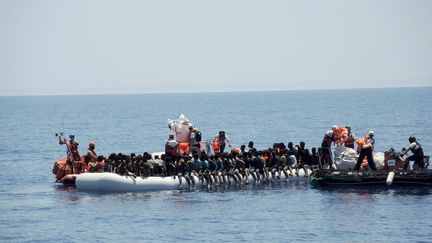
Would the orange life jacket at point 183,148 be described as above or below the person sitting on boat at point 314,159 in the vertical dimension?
above

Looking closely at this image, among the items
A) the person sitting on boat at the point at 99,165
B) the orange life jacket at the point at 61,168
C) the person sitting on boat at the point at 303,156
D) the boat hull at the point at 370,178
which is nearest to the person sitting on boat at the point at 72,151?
the orange life jacket at the point at 61,168

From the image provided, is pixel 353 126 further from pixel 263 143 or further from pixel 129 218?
pixel 129 218

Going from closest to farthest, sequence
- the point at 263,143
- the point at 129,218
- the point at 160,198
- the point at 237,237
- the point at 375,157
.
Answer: the point at 237,237 → the point at 129,218 → the point at 160,198 → the point at 375,157 → the point at 263,143

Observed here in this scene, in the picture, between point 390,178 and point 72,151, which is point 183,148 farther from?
point 390,178

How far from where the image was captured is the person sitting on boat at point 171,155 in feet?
141

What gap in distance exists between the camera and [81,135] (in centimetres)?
10275

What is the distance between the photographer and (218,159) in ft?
143

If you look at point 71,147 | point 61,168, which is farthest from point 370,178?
point 61,168

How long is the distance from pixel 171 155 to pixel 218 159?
6.86 ft

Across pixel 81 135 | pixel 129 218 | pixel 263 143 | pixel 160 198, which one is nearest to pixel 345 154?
pixel 160 198

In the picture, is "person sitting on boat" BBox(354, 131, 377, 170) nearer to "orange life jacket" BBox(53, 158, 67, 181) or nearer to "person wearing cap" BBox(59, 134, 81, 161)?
"person wearing cap" BBox(59, 134, 81, 161)

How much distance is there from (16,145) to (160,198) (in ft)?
144

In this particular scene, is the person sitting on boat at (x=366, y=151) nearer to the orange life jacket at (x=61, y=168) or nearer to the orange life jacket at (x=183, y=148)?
the orange life jacket at (x=183, y=148)

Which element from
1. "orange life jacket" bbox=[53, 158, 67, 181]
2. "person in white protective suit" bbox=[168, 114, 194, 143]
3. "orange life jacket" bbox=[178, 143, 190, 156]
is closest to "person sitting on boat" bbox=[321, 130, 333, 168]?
"orange life jacket" bbox=[178, 143, 190, 156]
